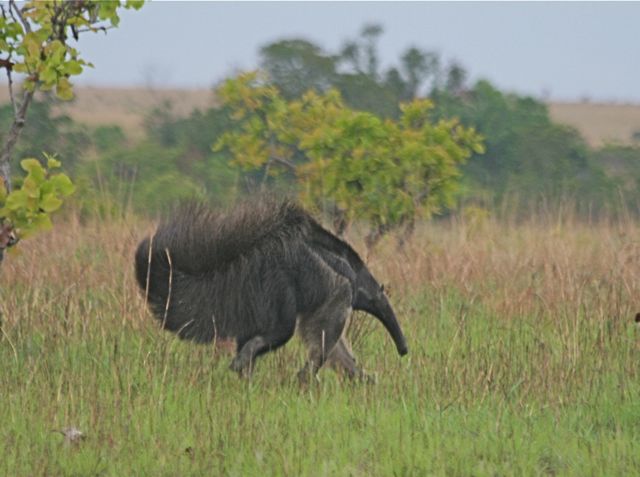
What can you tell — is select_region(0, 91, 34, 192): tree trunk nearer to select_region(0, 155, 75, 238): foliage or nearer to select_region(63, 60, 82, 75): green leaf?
select_region(63, 60, 82, 75): green leaf

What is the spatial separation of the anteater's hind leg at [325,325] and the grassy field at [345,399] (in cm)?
13

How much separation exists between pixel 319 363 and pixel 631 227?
5111 mm

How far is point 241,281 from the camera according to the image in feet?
22.0

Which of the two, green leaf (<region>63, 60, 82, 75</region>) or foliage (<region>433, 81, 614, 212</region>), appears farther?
foliage (<region>433, 81, 614, 212</region>)

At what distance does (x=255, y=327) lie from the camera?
6715 mm

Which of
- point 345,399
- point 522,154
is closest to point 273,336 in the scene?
point 345,399

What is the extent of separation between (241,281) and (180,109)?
53893mm

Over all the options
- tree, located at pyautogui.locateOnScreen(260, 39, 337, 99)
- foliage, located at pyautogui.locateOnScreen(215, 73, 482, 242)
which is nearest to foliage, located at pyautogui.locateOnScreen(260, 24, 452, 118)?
tree, located at pyautogui.locateOnScreen(260, 39, 337, 99)

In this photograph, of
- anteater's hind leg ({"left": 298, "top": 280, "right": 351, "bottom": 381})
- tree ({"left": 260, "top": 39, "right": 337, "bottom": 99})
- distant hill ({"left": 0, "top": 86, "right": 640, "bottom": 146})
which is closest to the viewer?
anteater's hind leg ({"left": 298, "top": 280, "right": 351, "bottom": 381})

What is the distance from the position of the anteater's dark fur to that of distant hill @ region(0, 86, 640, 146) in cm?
4247

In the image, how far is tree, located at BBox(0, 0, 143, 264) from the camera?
223 inches

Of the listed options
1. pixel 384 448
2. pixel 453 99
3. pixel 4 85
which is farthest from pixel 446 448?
pixel 4 85

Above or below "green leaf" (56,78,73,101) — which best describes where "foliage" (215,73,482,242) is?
below

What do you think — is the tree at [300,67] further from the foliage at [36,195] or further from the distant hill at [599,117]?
the foliage at [36,195]
